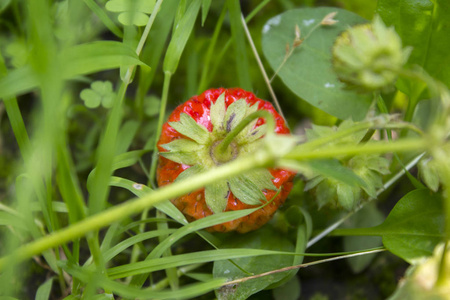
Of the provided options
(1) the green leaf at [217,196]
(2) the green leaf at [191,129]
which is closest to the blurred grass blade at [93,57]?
(2) the green leaf at [191,129]

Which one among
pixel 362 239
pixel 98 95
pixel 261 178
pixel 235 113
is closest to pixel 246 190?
pixel 261 178

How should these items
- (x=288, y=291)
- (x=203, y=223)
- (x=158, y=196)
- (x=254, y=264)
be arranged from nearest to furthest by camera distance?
(x=158, y=196), (x=203, y=223), (x=254, y=264), (x=288, y=291)

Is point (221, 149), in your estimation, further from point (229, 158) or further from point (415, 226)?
point (415, 226)

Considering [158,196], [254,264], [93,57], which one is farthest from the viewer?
[254,264]

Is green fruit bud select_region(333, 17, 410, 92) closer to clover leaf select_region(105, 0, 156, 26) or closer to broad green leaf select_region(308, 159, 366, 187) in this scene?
broad green leaf select_region(308, 159, 366, 187)

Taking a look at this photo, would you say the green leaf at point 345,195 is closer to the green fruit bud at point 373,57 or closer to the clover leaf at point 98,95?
the green fruit bud at point 373,57

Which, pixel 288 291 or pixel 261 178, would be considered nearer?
pixel 261 178

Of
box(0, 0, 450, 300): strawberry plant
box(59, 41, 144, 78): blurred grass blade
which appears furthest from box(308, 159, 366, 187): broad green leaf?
box(59, 41, 144, 78): blurred grass blade
